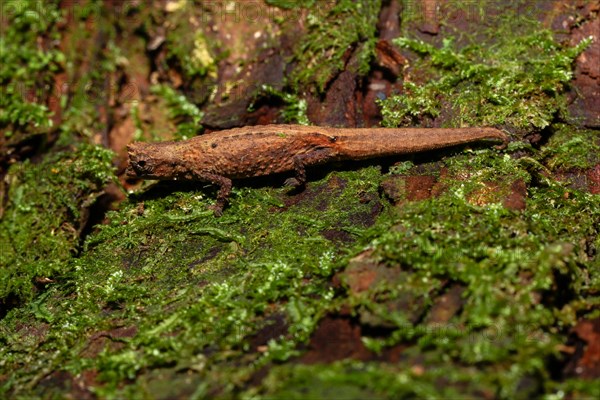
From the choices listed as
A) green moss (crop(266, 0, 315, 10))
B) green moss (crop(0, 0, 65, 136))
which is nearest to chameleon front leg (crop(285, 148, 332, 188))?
green moss (crop(266, 0, 315, 10))

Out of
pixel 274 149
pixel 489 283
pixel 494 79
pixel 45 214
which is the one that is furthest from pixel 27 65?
pixel 489 283

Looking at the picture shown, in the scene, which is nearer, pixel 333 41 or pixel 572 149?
pixel 572 149

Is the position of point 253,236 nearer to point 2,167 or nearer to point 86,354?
point 86,354

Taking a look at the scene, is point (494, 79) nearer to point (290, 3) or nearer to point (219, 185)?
point (290, 3)

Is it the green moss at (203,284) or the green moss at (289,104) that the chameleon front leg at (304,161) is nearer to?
the green moss at (203,284)

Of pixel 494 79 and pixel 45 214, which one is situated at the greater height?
pixel 494 79

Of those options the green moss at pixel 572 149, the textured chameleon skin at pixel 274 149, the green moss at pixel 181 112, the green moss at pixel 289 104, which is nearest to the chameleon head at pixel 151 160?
the textured chameleon skin at pixel 274 149

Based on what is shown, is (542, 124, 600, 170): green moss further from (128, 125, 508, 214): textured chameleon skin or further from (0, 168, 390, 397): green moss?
(0, 168, 390, 397): green moss
